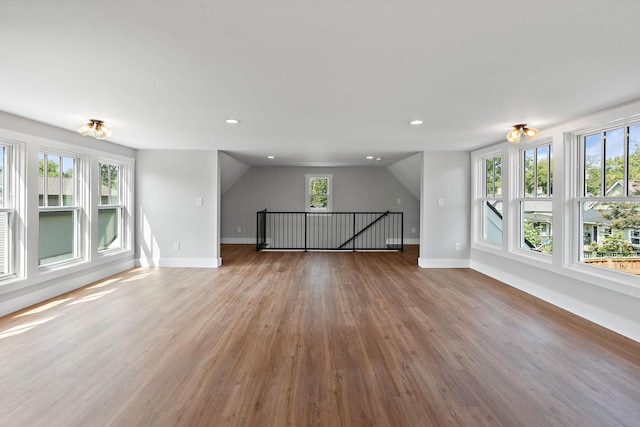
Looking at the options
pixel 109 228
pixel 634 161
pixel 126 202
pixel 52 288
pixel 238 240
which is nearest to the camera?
pixel 634 161

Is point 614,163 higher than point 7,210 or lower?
higher

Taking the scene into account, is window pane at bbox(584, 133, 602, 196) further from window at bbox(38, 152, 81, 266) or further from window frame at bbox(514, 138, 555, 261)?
window at bbox(38, 152, 81, 266)

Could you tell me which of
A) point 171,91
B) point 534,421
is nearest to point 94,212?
point 171,91

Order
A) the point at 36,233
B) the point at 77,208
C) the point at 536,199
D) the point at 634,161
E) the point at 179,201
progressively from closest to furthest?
the point at 634,161
the point at 36,233
the point at 536,199
the point at 77,208
the point at 179,201

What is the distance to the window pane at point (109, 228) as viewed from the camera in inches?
205

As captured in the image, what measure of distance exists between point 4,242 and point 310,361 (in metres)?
3.72

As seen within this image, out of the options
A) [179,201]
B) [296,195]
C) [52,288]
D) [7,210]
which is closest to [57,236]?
[52,288]

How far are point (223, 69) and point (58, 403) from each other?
2.37 m

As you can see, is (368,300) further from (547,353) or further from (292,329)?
(547,353)

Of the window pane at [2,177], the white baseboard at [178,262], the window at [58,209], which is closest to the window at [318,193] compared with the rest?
the white baseboard at [178,262]

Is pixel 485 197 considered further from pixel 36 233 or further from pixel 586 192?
pixel 36 233

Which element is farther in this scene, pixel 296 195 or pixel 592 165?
pixel 296 195

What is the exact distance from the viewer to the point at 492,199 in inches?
212

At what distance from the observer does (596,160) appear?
351 centimetres
